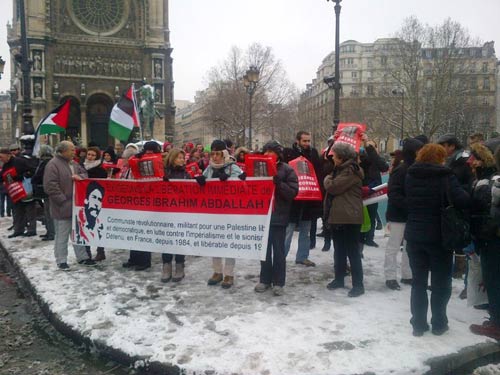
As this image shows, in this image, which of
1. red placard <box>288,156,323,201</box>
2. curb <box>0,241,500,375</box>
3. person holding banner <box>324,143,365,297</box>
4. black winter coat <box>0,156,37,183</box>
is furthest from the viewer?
black winter coat <box>0,156,37,183</box>

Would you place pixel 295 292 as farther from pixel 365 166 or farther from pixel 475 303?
pixel 365 166

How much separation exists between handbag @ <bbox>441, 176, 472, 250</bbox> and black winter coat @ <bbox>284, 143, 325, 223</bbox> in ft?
9.52

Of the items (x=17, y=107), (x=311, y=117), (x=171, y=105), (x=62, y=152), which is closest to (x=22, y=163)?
(x=62, y=152)

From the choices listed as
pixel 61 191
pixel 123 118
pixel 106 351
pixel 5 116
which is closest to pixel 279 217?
pixel 106 351

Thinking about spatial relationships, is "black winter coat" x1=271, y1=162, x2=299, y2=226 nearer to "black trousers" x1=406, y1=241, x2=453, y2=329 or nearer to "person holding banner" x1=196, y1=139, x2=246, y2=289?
"person holding banner" x1=196, y1=139, x2=246, y2=289

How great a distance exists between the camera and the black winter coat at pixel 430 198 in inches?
178

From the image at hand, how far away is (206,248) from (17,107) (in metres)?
54.1

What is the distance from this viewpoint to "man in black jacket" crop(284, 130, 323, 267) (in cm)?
720

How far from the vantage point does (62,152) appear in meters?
7.51

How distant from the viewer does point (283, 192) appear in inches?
230

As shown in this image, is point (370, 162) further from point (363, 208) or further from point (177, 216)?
point (177, 216)

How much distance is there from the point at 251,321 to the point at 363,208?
2.48 metres

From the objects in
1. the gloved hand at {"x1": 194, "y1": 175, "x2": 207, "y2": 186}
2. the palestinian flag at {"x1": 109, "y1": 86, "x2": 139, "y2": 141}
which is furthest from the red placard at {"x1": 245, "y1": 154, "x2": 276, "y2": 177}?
the palestinian flag at {"x1": 109, "y1": 86, "x2": 139, "y2": 141}

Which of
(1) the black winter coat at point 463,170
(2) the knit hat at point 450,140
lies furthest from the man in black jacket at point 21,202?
(1) the black winter coat at point 463,170
